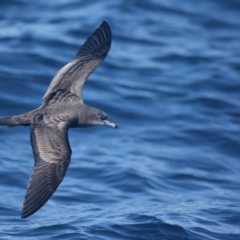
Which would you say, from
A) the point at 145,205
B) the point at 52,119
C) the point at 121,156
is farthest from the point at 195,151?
the point at 52,119

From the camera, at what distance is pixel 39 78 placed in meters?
12.3

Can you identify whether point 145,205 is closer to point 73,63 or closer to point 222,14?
point 73,63

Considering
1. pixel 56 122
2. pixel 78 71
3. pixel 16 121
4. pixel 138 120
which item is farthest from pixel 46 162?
pixel 138 120

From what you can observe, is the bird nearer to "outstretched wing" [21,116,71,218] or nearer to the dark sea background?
"outstretched wing" [21,116,71,218]

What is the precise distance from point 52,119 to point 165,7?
8.31 m

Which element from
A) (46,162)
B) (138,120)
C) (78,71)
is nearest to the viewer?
(46,162)

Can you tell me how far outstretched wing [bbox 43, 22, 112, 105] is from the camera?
8.62 m

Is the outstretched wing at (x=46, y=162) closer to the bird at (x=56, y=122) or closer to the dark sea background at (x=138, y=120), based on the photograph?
the bird at (x=56, y=122)

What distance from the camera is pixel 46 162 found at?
7539mm

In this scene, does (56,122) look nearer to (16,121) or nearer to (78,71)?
(16,121)

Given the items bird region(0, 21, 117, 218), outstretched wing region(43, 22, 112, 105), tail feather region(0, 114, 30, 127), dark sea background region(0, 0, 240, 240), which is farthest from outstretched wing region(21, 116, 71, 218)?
dark sea background region(0, 0, 240, 240)

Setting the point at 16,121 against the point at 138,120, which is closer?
the point at 16,121

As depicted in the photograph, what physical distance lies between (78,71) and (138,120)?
3105 mm

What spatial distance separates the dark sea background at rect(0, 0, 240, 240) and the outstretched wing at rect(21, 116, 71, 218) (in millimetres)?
1030
